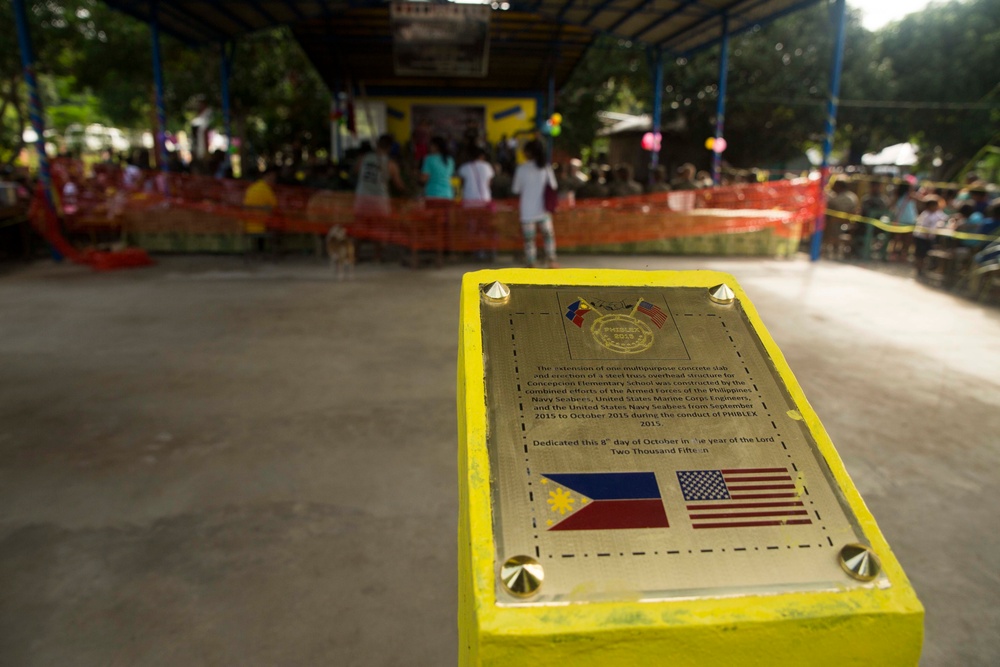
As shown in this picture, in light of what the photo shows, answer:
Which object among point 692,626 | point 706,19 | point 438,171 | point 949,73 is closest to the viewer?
point 692,626

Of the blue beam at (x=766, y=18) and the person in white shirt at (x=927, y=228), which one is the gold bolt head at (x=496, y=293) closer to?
the person in white shirt at (x=927, y=228)

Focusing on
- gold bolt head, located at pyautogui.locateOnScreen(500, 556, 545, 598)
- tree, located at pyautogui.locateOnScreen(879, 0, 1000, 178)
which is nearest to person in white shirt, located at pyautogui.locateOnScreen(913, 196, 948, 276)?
gold bolt head, located at pyautogui.locateOnScreen(500, 556, 545, 598)

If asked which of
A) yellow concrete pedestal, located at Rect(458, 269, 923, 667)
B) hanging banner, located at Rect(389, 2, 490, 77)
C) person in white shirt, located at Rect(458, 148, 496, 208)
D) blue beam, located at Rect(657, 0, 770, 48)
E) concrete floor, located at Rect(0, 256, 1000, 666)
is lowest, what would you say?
concrete floor, located at Rect(0, 256, 1000, 666)

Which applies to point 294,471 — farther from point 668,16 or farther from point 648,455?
point 668,16

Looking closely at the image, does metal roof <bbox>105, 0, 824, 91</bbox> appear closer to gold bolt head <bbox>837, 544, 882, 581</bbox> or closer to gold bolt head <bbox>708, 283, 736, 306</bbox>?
gold bolt head <bbox>708, 283, 736, 306</bbox>

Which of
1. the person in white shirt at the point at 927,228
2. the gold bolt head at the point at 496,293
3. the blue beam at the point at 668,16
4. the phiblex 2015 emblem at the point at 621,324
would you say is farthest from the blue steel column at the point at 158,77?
the person in white shirt at the point at 927,228

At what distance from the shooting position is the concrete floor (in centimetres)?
221

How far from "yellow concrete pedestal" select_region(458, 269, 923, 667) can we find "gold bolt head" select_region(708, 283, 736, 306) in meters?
0.67

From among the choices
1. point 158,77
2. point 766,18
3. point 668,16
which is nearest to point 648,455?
point 766,18

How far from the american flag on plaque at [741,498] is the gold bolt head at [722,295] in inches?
21.4

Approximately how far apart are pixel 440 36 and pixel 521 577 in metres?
10.1

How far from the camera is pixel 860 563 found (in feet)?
4.22

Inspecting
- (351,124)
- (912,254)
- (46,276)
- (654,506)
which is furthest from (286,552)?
(351,124)

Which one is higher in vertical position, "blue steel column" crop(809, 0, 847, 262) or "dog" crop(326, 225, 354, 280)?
"blue steel column" crop(809, 0, 847, 262)
